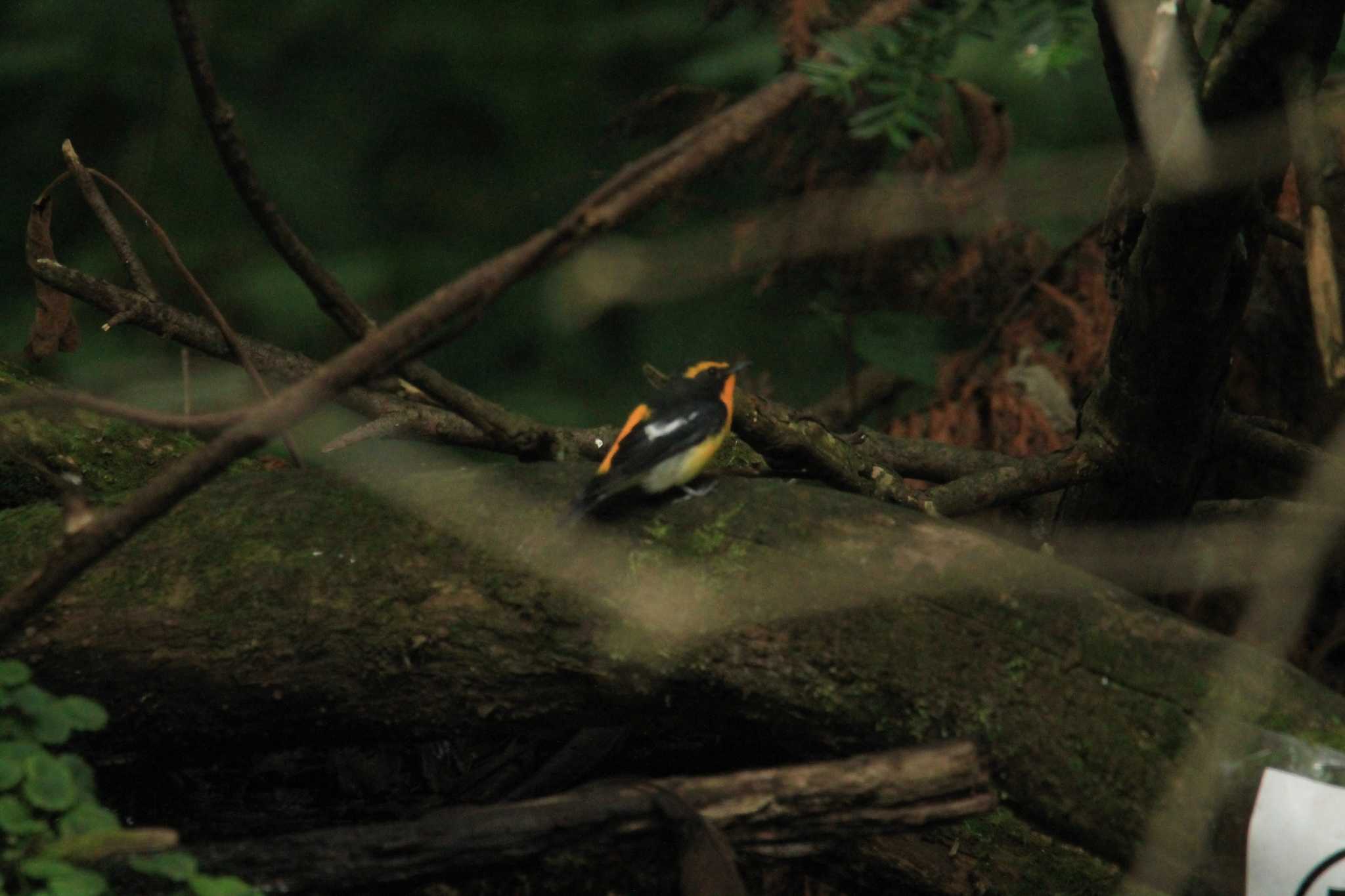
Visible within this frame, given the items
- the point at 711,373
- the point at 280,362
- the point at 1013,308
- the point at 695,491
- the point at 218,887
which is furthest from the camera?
the point at 1013,308

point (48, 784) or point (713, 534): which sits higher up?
point (713, 534)

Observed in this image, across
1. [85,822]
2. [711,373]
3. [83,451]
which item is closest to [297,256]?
[85,822]

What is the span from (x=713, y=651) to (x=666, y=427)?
51cm

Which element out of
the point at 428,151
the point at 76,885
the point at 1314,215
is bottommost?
the point at 76,885

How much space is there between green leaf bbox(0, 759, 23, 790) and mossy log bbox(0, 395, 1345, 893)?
53cm

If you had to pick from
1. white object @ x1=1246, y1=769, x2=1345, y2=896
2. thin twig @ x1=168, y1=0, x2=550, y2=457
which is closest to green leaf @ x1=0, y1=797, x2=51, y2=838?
thin twig @ x1=168, y1=0, x2=550, y2=457

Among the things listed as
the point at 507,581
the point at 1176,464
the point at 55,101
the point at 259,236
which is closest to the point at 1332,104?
the point at 1176,464

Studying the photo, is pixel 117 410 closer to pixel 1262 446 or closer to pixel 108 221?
pixel 108 221

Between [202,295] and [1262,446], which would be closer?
[202,295]

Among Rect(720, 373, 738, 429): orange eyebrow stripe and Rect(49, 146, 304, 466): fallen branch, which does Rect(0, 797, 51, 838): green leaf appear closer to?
Rect(49, 146, 304, 466): fallen branch

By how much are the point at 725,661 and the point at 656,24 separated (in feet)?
11.9

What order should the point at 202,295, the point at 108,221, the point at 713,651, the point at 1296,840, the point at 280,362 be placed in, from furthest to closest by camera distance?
the point at 280,362 → the point at 108,221 → the point at 202,295 → the point at 713,651 → the point at 1296,840

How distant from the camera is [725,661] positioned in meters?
2.41

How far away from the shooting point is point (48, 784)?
1889 mm
